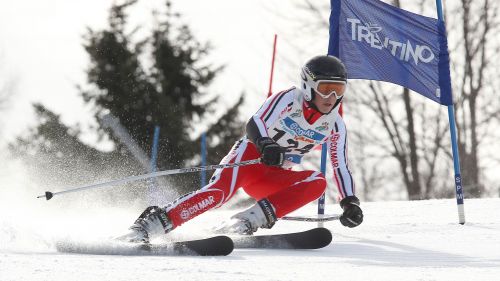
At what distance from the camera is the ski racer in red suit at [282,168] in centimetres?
531

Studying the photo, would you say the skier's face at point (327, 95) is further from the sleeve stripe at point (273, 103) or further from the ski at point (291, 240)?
the ski at point (291, 240)

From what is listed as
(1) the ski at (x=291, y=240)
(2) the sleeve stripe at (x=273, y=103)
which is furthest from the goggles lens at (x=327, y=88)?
(1) the ski at (x=291, y=240)

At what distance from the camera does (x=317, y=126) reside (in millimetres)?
5816

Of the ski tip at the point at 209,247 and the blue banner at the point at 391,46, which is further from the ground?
the blue banner at the point at 391,46

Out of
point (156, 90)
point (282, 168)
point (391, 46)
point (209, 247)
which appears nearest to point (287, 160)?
point (282, 168)

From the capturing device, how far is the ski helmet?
5.61m

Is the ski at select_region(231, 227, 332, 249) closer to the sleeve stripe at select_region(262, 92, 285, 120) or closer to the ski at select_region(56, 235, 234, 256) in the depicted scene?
the ski at select_region(56, 235, 234, 256)

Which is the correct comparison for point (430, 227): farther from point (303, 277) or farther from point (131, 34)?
point (131, 34)

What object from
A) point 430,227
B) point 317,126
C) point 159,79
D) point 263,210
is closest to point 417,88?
point 430,227

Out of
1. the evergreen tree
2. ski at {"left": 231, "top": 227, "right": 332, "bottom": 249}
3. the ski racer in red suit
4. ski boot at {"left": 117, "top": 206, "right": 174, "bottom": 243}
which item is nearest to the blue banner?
the ski racer in red suit

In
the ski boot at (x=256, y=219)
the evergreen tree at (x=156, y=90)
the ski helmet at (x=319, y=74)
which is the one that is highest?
the evergreen tree at (x=156, y=90)

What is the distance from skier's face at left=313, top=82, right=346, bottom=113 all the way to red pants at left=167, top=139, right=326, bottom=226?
1.43 feet

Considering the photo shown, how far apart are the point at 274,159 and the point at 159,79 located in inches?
705

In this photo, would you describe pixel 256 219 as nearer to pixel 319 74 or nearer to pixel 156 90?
pixel 319 74
